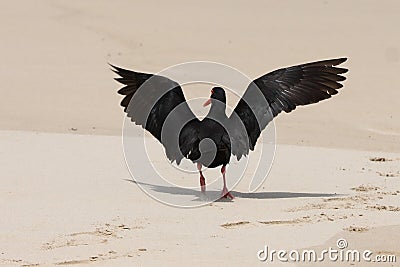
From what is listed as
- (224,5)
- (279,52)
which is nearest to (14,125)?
(279,52)

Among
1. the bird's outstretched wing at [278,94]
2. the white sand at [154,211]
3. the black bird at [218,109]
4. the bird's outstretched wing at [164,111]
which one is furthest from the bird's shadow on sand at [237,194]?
the bird's outstretched wing at [278,94]

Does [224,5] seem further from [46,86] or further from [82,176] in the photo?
[82,176]

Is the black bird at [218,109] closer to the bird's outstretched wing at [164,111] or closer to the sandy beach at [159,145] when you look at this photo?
the bird's outstretched wing at [164,111]

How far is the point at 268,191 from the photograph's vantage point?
7.36 m

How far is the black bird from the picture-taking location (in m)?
6.89

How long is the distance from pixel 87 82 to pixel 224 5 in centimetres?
882

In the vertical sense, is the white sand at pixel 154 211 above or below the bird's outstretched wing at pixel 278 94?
below

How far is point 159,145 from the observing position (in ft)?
30.8

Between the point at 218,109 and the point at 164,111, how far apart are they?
49cm

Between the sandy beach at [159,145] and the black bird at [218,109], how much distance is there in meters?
0.45

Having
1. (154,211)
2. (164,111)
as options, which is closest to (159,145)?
(164,111)

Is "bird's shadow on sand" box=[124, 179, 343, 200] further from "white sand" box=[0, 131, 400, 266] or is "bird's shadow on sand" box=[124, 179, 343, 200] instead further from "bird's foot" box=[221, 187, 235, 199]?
"bird's foot" box=[221, 187, 235, 199]

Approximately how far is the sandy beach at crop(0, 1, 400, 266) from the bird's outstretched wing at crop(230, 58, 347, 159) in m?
0.62

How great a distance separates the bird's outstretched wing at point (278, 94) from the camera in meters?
7.05
